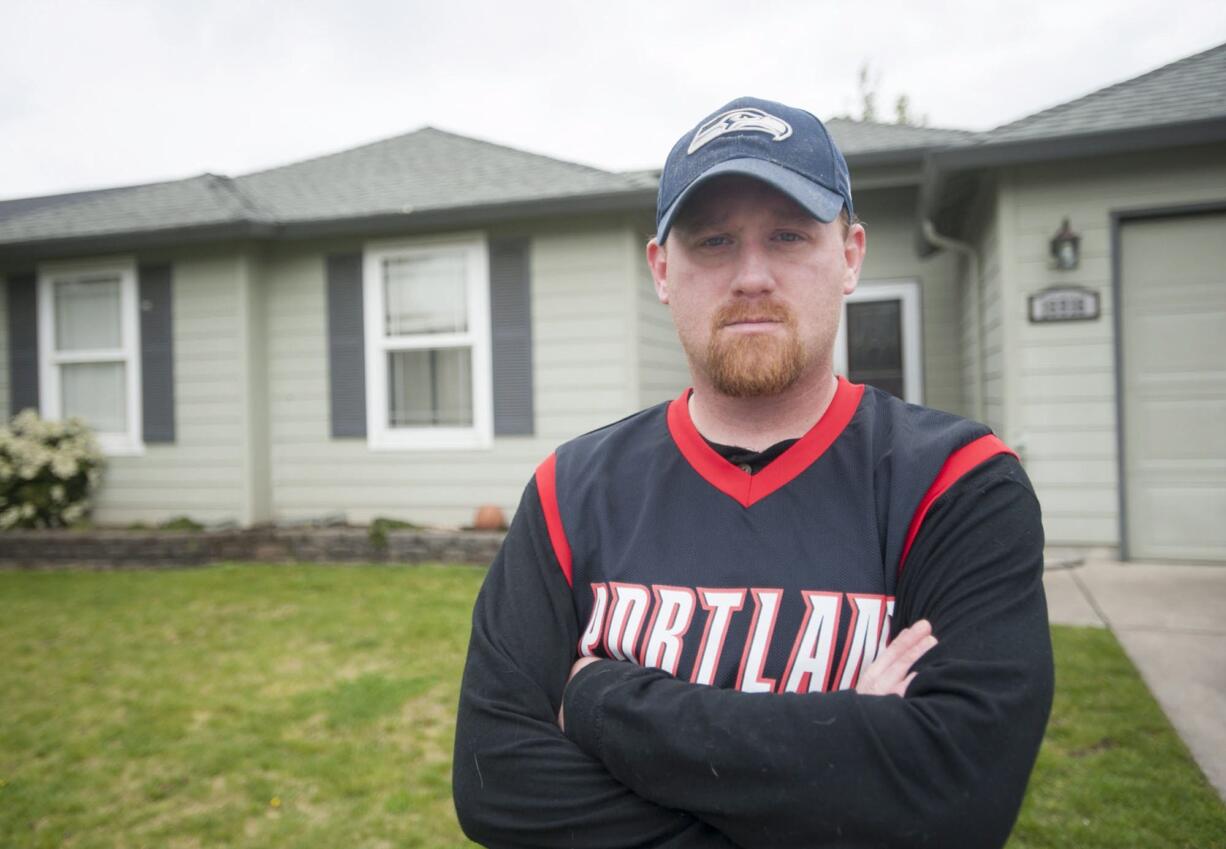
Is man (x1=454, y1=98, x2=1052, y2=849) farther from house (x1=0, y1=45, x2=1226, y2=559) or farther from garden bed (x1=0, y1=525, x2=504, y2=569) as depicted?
garden bed (x1=0, y1=525, x2=504, y2=569)

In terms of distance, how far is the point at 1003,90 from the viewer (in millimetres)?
28438

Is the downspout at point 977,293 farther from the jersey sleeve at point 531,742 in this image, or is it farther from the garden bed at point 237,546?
the jersey sleeve at point 531,742

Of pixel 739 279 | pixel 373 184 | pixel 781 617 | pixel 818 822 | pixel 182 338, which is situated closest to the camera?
pixel 818 822

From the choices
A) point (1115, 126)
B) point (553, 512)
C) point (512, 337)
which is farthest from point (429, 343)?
point (553, 512)

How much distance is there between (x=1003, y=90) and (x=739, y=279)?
106ft

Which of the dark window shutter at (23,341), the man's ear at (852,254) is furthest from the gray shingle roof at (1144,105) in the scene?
the dark window shutter at (23,341)

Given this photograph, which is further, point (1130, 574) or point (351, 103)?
point (351, 103)

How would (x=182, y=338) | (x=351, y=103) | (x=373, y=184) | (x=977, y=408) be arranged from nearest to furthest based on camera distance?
(x=977, y=408) < (x=182, y=338) < (x=373, y=184) < (x=351, y=103)

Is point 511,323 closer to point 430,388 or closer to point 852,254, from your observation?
point 430,388

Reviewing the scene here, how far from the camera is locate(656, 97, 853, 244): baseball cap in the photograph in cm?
126

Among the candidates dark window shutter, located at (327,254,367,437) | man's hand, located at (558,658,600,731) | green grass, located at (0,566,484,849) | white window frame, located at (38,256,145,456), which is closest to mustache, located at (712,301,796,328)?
man's hand, located at (558,658,600,731)

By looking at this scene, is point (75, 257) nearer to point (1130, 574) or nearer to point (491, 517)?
point (491, 517)

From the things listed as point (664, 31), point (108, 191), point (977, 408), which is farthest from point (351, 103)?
point (977, 408)

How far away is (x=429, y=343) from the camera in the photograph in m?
6.95
